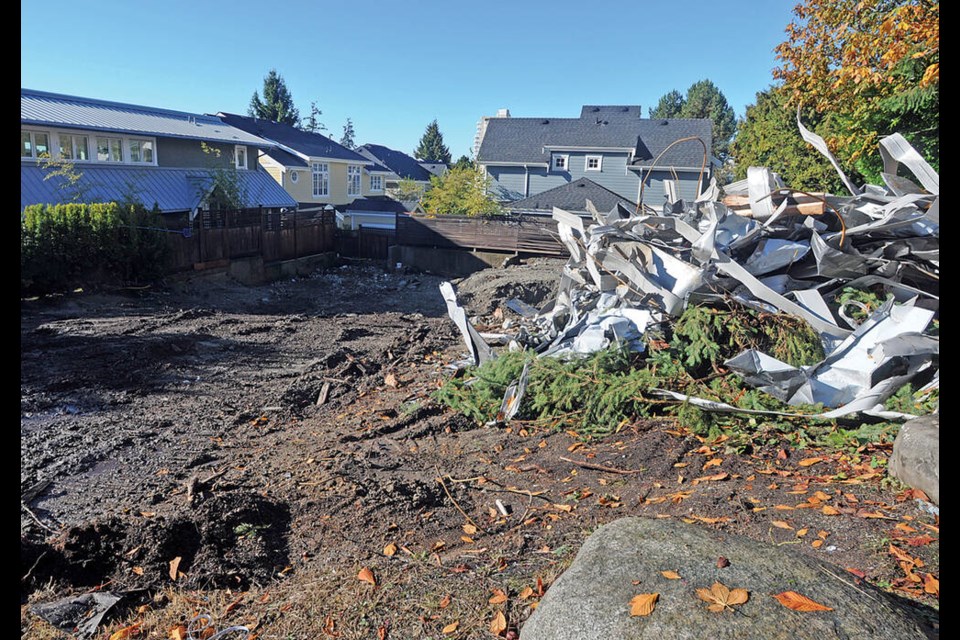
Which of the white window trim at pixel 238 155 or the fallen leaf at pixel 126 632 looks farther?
the white window trim at pixel 238 155

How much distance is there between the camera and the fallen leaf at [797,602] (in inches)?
84.1

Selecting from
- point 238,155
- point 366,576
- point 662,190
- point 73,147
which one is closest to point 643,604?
point 366,576

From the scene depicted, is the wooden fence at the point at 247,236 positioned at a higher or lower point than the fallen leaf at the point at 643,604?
higher

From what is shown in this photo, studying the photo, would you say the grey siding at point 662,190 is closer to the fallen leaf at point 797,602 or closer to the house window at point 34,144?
the house window at point 34,144

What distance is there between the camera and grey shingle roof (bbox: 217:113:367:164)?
33125mm

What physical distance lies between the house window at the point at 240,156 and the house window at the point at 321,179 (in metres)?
9.01

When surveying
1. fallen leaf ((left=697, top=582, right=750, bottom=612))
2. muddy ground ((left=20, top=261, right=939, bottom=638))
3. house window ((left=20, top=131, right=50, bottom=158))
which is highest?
house window ((left=20, top=131, right=50, bottom=158))

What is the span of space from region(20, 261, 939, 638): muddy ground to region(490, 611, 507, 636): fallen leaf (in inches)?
1.4

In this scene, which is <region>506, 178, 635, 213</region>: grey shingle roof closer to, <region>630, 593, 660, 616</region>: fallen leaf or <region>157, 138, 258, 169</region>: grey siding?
<region>157, 138, 258, 169</region>: grey siding

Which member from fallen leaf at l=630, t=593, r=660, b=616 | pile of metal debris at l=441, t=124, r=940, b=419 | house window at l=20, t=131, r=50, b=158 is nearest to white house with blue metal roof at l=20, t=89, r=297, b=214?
house window at l=20, t=131, r=50, b=158

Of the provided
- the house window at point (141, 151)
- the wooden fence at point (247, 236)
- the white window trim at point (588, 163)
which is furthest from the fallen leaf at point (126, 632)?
the white window trim at point (588, 163)

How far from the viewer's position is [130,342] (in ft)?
32.6

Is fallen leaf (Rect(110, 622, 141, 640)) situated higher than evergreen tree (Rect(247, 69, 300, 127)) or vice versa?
evergreen tree (Rect(247, 69, 300, 127))

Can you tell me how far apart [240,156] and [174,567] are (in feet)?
83.3
